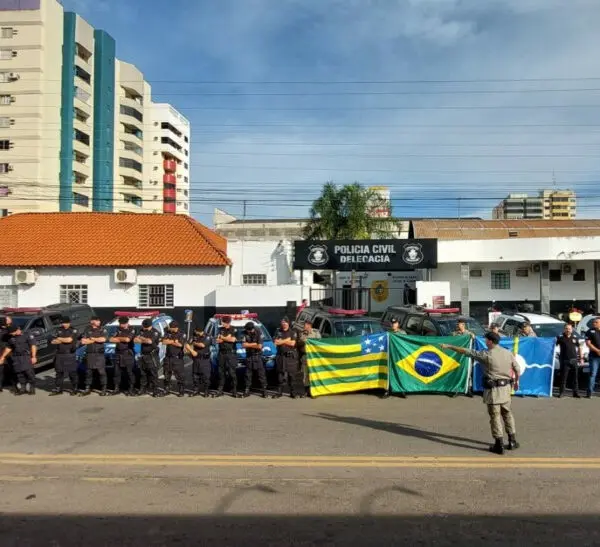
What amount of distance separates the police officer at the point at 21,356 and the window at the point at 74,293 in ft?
41.1

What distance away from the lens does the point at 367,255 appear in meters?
23.4

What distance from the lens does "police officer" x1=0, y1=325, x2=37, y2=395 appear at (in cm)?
1111

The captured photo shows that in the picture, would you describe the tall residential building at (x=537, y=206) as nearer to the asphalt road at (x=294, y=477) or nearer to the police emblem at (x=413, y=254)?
the police emblem at (x=413, y=254)

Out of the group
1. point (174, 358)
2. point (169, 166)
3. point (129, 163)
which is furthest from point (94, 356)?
point (169, 166)

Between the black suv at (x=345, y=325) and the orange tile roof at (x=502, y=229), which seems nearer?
the black suv at (x=345, y=325)

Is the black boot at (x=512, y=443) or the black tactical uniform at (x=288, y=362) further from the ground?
the black tactical uniform at (x=288, y=362)

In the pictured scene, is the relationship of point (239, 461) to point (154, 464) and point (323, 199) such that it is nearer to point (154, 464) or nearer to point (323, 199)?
point (154, 464)

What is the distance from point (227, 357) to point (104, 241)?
1578 cm

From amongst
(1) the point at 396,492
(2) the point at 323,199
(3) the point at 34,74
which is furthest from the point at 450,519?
(3) the point at 34,74

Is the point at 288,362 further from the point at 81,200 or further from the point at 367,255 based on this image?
the point at 81,200

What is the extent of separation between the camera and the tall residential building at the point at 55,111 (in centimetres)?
6059

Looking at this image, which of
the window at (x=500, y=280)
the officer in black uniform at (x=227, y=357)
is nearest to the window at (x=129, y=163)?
the window at (x=500, y=280)

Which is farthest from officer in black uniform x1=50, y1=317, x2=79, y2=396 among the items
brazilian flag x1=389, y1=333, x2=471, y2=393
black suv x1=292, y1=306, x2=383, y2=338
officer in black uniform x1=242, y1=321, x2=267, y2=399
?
brazilian flag x1=389, y1=333, x2=471, y2=393

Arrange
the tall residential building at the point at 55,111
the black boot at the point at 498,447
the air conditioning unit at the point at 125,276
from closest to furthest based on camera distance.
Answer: the black boot at the point at 498,447 → the air conditioning unit at the point at 125,276 → the tall residential building at the point at 55,111
